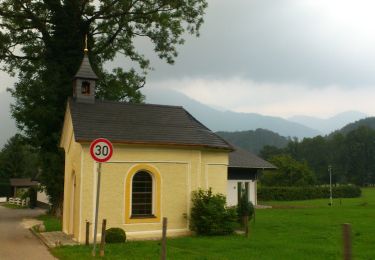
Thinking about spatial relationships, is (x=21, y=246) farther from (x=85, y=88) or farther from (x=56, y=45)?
(x=56, y=45)

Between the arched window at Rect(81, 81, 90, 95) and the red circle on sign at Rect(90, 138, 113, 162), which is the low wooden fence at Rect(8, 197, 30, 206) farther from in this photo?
the red circle on sign at Rect(90, 138, 113, 162)

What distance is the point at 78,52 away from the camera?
29281 millimetres

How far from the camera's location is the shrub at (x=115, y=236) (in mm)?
16016

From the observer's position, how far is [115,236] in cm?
1609

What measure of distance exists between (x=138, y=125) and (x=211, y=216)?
4970mm

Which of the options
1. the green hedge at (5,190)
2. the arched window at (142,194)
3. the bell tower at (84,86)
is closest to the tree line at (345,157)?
the green hedge at (5,190)

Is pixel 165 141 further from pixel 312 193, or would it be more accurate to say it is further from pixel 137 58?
pixel 312 193

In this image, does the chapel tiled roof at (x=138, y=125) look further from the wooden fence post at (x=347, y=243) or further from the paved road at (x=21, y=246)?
the wooden fence post at (x=347, y=243)

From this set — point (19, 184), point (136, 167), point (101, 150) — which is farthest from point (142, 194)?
point (19, 184)

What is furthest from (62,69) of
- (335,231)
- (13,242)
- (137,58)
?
(335,231)

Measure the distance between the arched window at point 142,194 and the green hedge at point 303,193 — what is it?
33040 millimetres

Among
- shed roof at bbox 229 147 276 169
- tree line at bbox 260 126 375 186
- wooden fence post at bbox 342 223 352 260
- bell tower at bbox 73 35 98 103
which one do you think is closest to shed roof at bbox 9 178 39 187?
shed roof at bbox 229 147 276 169

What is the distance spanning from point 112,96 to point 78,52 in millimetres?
3676

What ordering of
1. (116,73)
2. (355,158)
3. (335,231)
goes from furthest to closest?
(355,158), (116,73), (335,231)
